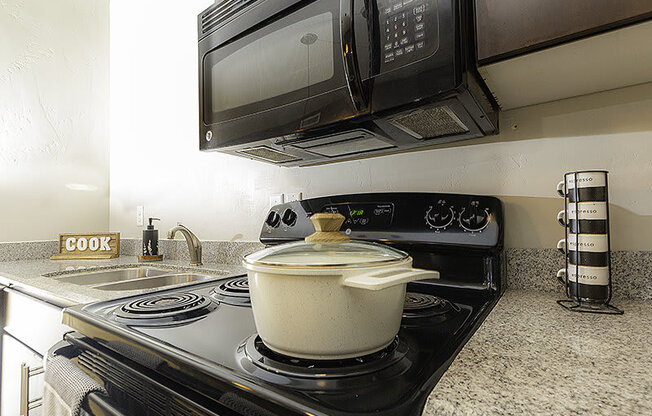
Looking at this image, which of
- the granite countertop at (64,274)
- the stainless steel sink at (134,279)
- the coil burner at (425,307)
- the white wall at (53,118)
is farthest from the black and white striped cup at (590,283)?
the white wall at (53,118)

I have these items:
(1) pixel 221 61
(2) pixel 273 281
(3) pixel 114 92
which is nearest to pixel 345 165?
(1) pixel 221 61

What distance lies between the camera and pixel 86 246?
1992 mm

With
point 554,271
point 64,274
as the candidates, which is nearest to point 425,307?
point 554,271

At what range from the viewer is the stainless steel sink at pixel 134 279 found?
1483 millimetres

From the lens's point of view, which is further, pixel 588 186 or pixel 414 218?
pixel 414 218

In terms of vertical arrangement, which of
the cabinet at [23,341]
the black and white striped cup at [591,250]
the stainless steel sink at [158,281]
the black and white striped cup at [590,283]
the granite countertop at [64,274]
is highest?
the black and white striped cup at [591,250]

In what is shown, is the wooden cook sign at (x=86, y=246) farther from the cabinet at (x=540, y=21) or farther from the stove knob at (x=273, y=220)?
the cabinet at (x=540, y=21)

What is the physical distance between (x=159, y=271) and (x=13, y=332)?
0.55m

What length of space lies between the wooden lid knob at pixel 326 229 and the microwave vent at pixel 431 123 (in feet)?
1.12

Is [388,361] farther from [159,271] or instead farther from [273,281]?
[159,271]

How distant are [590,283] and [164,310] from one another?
90cm

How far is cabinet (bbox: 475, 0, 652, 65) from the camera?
1.77 feet

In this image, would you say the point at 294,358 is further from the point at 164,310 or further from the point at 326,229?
the point at 164,310

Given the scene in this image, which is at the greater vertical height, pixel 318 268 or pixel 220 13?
pixel 220 13
